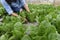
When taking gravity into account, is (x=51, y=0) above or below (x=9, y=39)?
below

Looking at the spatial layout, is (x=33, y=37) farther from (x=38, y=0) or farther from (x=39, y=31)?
(x=38, y=0)

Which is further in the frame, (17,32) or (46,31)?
(17,32)

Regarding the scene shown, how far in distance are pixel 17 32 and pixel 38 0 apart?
837 centimetres

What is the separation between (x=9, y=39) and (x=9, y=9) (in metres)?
1.75

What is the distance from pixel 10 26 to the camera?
183 centimetres

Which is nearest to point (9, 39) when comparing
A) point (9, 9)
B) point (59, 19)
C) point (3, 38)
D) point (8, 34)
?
point (3, 38)

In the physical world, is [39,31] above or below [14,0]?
above

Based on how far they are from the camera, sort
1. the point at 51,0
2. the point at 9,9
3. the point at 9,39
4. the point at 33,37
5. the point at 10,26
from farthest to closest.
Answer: the point at 51,0, the point at 9,9, the point at 10,26, the point at 9,39, the point at 33,37

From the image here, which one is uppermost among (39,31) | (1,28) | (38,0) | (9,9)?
(39,31)

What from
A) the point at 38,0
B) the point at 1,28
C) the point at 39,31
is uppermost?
the point at 39,31

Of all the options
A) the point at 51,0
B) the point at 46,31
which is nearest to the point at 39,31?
the point at 46,31

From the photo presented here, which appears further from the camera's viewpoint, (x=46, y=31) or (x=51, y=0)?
(x=51, y=0)

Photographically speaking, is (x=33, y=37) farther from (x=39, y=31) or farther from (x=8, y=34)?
(x=8, y=34)

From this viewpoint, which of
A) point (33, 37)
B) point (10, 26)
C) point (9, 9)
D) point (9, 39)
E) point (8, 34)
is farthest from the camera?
point (9, 9)
